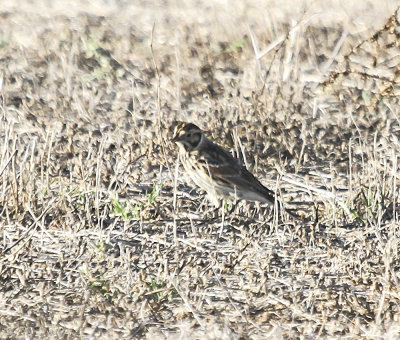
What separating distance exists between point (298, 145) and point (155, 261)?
2830 mm

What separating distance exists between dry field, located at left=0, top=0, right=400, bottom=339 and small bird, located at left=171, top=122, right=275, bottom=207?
5.9 inches

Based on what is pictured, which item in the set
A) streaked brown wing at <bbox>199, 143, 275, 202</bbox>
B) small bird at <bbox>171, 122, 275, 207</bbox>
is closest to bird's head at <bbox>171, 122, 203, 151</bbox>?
small bird at <bbox>171, 122, 275, 207</bbox>

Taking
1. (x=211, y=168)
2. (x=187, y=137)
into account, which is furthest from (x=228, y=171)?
(x=187, y=137)

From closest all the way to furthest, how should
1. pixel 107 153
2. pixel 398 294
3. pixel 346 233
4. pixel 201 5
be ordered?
1. pixel 398 294
2. pixel 346 233
3. pixel 107 153
4. pixel 201 5

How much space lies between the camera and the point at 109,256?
666 centimetres

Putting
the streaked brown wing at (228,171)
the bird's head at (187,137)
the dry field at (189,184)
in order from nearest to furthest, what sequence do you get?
the dry field at (189,184) < the streaked brown wing at (228,171) < the bird's head at (187,137)

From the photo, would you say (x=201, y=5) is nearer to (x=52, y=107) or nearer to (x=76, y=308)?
(x=52, y=107)

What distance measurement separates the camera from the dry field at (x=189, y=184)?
6.07 meters

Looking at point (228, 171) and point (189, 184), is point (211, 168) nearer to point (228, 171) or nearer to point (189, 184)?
point (228, 171)

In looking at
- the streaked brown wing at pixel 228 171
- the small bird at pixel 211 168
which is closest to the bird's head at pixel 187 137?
the small bird at pixel 211 168

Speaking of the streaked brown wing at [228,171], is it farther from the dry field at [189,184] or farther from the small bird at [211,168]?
the dry field at [189,184]

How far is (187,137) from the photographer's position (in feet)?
25.8

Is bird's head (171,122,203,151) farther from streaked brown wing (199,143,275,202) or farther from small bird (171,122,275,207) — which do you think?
streaked brown wing (199,143,275,202)

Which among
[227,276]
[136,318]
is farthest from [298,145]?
[136,318]
